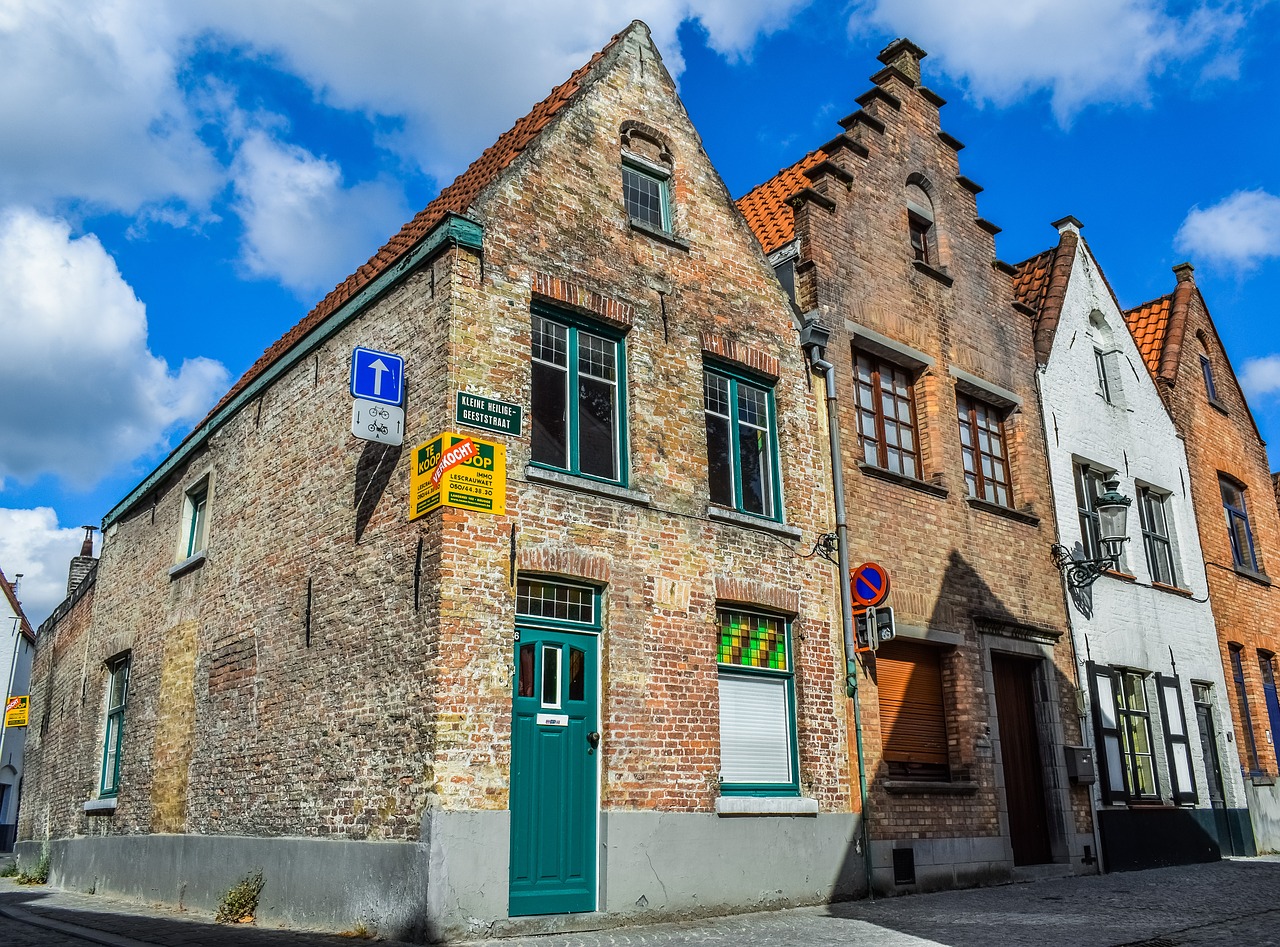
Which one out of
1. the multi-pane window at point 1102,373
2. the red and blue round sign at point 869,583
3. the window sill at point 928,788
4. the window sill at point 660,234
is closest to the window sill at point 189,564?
the window sill at point 660,234

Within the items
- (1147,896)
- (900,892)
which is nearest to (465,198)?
(900,892)

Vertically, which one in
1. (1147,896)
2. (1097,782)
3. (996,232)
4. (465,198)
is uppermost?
(996,232)

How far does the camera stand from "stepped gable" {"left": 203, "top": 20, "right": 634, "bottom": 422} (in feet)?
35.9

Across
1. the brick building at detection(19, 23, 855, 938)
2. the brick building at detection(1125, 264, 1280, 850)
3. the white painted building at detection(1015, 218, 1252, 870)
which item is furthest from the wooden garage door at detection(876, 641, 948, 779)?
the brick building at detection(1125, 264, 1280, 850)

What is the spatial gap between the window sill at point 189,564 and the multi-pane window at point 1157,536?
14538 mm

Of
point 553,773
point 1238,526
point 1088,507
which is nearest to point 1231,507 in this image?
point 1238,526

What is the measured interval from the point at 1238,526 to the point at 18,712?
24.2 metres

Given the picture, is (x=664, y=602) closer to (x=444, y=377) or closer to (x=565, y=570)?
(x=565, y=570)

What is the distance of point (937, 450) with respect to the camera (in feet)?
46.6

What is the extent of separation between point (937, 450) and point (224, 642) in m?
9.23

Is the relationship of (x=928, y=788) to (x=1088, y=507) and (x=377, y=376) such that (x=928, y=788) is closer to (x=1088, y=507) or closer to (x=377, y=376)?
(x=1088, y=507)

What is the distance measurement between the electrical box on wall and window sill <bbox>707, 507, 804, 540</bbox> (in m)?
5.43

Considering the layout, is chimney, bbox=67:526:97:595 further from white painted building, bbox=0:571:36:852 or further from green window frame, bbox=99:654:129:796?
green window frame, bbox=99:654:129:796

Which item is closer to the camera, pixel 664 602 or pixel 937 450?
pixel 664 602
